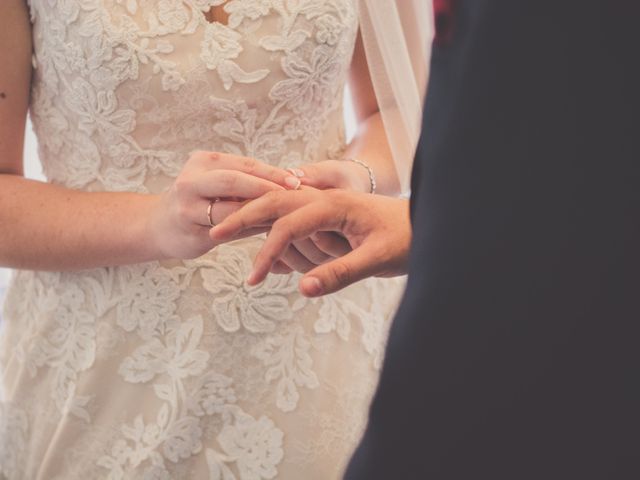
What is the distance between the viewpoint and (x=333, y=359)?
1115mm

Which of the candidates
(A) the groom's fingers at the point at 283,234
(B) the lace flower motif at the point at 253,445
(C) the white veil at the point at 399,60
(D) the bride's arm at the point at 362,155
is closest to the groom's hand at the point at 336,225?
(A) the groom's fingers at the point at 283,234

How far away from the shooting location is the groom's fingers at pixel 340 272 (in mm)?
677

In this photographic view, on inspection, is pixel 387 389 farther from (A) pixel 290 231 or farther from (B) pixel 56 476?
(B) pixel 56 476

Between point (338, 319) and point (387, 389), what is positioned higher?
point (387, 389)

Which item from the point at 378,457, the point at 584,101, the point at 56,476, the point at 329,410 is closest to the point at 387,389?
the point at 378,457

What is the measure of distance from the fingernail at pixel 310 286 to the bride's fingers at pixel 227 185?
0.74 feet

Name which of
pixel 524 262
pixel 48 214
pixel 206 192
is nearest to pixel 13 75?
pixel 48 214

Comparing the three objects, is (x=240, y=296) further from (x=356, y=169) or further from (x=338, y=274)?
(x=338, y=274)

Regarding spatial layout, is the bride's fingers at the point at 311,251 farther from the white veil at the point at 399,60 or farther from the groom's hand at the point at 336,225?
the white veil at the point at 399,60

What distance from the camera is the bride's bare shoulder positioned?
1.02 metres

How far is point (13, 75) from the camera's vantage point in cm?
104

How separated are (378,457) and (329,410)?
75cm

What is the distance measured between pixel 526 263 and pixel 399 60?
765 millimetres

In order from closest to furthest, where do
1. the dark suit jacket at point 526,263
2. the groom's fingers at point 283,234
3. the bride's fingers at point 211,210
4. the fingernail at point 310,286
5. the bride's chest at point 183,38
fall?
1. the dark suit jacket at point 526,263
2. the fingernail at point 310,286
3. the groom's fingers at point 283,234
4. the bride's fingers at point 211,210
5. the bride's chest at point 183,38
